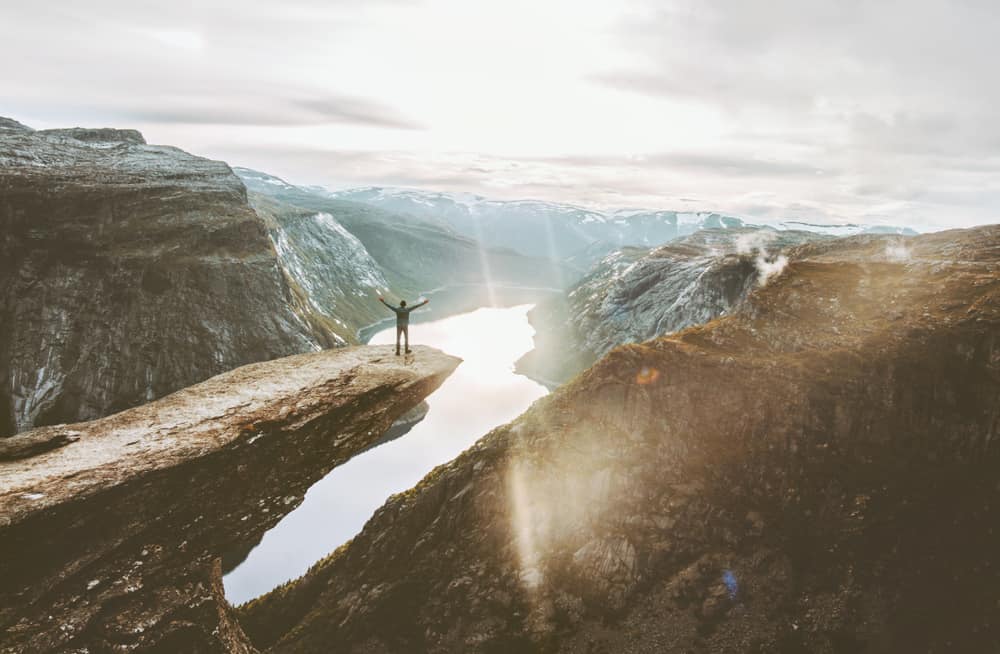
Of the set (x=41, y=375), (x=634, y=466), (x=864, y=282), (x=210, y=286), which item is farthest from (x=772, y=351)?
(x=41, y=375)

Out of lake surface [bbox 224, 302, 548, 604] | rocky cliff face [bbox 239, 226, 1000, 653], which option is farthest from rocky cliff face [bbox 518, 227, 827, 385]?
rocky cliff face [bbox 239, 226, 1000, 653]

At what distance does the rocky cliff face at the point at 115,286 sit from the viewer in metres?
80.6

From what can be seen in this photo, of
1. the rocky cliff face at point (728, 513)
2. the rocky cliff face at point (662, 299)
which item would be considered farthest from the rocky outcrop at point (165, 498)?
the rocky cliff face at point (662, 299)

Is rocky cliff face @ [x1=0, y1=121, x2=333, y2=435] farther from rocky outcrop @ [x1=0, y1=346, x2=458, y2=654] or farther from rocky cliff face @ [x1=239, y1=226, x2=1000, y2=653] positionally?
rocky outcrop @ [x1=0, y1=346, x2=458, y2=654]

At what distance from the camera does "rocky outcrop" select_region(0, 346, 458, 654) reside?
15250 mm

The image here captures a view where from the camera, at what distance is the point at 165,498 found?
18.0 meters

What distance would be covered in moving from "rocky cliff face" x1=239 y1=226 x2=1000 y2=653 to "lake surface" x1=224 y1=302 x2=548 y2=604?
141 feet

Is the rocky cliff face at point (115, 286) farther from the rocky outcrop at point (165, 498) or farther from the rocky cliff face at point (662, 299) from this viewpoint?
the rocky cliff face at point (662, 299)

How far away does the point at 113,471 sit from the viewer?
1689cm

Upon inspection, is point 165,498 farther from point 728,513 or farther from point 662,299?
point 662,299

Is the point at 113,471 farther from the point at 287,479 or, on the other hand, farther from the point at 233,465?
the point at 287,479

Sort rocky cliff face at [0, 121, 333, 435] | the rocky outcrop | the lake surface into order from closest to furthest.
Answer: the rocky outcrop → the lake surface → rocky cliff face at [0, 121, 333, 435]

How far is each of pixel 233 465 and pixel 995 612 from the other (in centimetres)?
4769

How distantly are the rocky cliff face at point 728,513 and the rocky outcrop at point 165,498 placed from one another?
15.5 metres
